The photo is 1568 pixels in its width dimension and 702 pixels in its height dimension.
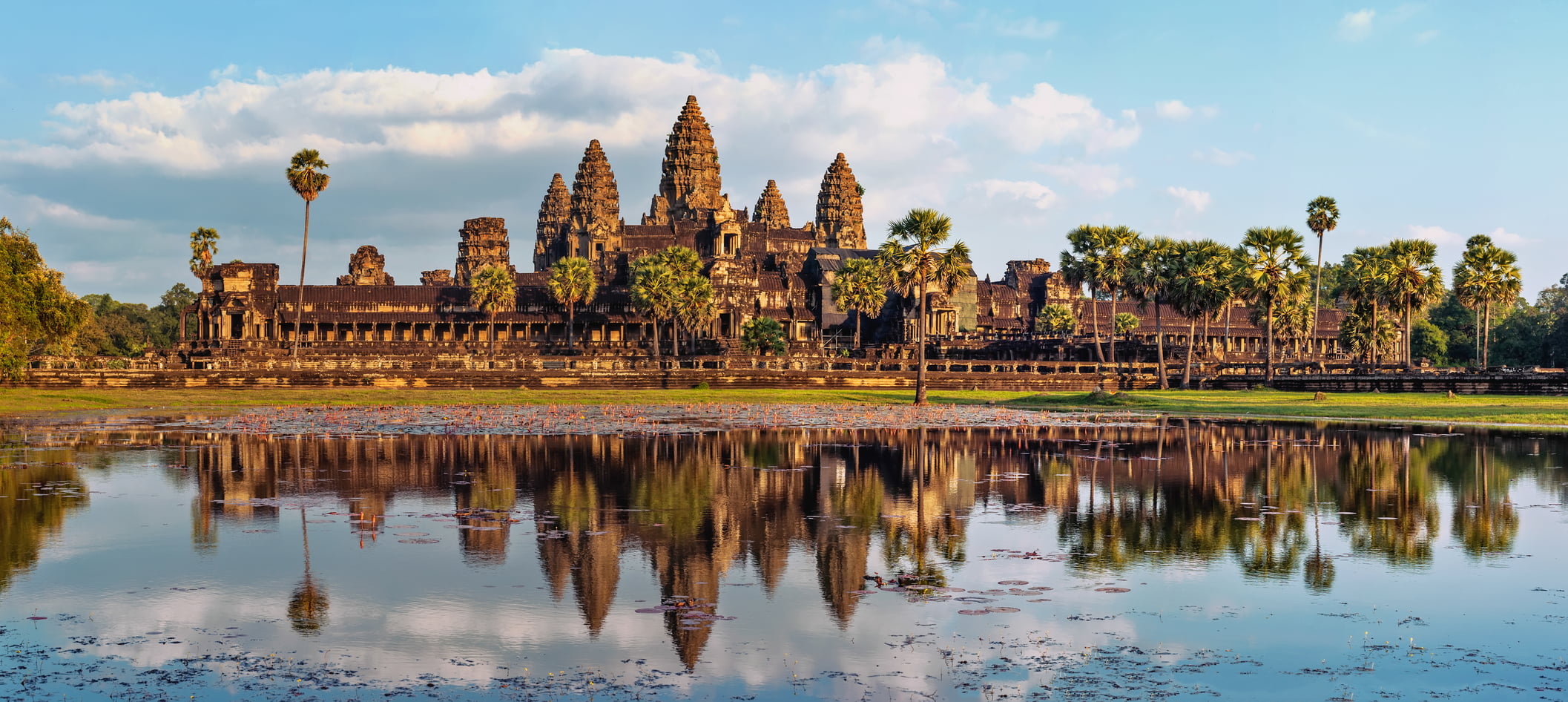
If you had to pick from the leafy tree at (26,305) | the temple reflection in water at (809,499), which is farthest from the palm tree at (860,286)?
the temple reflection in water at (809,499)

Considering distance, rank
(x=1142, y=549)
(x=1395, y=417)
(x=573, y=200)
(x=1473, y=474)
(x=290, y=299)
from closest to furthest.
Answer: (x=1142, y=549), (x=1473, y=474), (x=1395, y=417), (x=290, y=299), (x=573, y=200)

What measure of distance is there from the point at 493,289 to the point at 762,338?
93.0 feet

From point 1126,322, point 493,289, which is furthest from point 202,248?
point 1126,322

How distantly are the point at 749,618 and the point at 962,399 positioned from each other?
61532 millimetres

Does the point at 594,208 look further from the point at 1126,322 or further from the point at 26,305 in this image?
the point at 26,305

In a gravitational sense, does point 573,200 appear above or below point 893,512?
above

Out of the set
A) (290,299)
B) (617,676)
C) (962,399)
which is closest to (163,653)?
(617,676)

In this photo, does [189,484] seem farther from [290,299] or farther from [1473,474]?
[290,299]

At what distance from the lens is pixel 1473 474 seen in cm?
2852

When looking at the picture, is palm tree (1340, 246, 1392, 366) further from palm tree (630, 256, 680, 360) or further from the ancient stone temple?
the ancient stone temple

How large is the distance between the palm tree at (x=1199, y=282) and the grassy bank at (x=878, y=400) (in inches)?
516

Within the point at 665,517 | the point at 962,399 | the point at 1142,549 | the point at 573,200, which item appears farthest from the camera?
the point at 573,200

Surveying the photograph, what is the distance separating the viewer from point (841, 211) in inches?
7721

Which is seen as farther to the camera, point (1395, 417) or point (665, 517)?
point (1395, 417)
